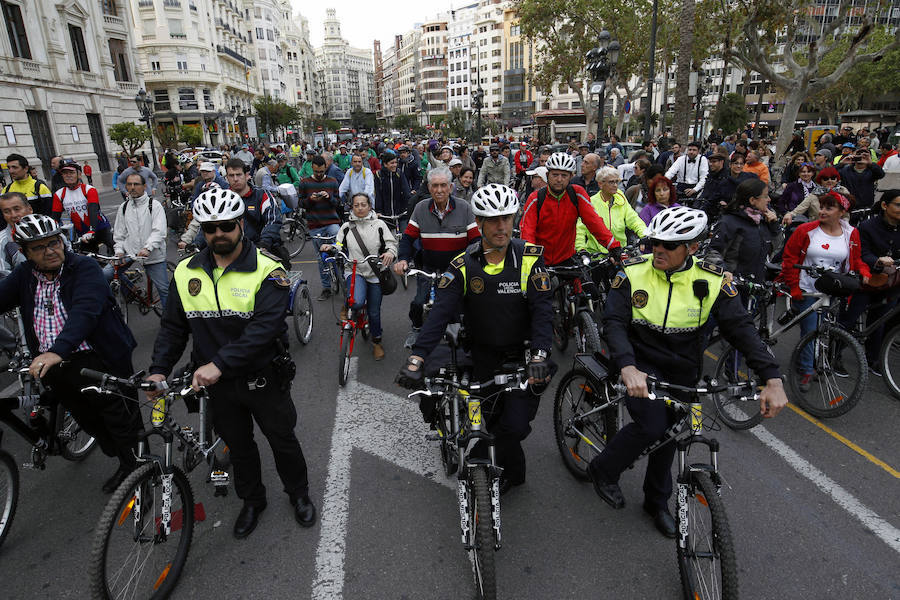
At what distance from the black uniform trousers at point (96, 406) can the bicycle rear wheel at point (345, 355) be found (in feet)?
7.00

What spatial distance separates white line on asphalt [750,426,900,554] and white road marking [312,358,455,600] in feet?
8.92

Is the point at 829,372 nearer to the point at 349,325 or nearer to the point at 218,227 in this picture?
the point at 349,325

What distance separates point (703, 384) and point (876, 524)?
1762 mm

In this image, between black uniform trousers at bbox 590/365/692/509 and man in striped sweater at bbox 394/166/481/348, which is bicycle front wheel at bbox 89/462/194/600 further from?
man in striped sweater at bbox 394/166/481/348

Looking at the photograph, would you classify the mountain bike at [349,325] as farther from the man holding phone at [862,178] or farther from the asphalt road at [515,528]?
the man holding phone at [862,178]

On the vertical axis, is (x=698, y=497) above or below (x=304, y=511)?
above

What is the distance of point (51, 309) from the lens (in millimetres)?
3725

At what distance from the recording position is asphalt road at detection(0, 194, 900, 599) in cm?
315

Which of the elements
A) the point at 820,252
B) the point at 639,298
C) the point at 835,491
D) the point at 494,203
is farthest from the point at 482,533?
the point at 820,252

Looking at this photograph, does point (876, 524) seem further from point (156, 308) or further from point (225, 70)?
point (225, 70)

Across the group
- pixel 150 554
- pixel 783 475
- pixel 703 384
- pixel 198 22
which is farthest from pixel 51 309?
pixel 198 22

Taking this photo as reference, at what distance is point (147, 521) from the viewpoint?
3059 mm

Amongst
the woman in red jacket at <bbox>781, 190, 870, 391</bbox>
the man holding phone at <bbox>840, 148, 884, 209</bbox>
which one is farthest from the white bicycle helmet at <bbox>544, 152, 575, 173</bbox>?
the man holding phone at <bbox>840, 148, 884, 209</bbox>

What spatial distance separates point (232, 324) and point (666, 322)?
2565 millimetres
